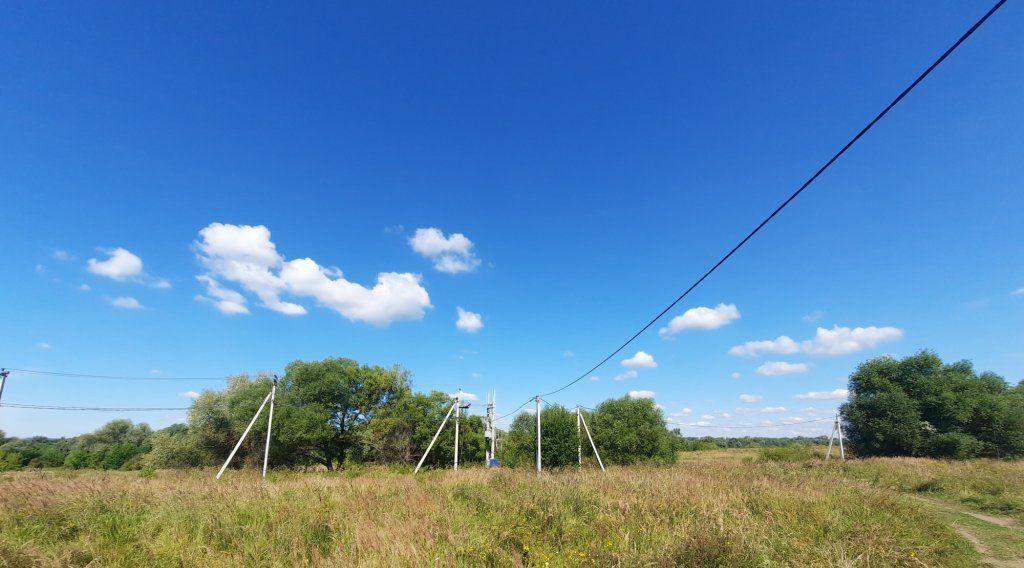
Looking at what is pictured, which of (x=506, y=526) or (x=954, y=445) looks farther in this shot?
(x=954, y=445)

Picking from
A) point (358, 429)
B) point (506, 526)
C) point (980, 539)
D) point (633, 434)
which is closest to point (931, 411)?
point (633, 434)

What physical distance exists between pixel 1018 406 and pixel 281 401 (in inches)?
2669

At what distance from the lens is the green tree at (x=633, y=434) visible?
29.3 m

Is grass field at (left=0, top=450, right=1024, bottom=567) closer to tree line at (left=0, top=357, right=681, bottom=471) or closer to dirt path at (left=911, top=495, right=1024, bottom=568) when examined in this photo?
dirt path at (left=911, top=495, right=1024, bottom=568)

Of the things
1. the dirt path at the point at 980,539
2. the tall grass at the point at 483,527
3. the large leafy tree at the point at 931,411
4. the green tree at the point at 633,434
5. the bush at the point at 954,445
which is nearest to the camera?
the tall grass at the point at 483,527

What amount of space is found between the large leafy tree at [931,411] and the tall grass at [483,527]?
35.0 metres

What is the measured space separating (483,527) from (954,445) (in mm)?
46621

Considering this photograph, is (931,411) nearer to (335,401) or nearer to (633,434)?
(633,434)

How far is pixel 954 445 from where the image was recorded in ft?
107

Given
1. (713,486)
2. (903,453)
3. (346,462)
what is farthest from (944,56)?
(903,453)

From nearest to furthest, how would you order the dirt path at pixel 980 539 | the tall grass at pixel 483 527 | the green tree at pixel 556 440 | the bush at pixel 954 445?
the tall grass at pixel 483 527 < the dirt path at pixel 980 539 < the green tree at pixel 556 440 < the bush at pixel 954 445

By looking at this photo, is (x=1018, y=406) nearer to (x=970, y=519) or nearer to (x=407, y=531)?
(x=970, y=519)

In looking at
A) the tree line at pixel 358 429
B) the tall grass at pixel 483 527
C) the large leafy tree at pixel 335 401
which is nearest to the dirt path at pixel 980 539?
the tall grass at pixel 483 527

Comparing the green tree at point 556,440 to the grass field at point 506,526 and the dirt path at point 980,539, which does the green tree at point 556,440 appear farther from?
the dirt path at point 980,539
